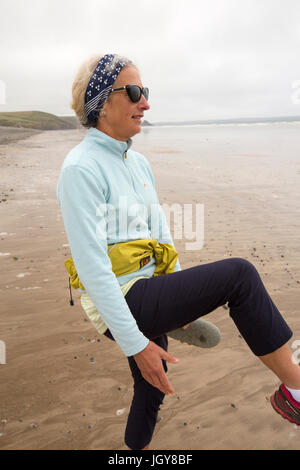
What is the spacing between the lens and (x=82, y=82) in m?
2.14

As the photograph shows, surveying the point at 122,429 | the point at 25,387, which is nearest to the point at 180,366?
the point at 122,429

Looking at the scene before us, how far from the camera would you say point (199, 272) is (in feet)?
6.60

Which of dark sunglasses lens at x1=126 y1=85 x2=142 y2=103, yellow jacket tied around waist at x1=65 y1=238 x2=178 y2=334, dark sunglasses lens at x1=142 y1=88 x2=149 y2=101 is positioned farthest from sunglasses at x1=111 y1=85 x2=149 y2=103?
yellow jacket tied around waist at x1=65 y1=238 x2=178 y2=334

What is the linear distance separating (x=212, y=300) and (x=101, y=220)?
2.43 ft

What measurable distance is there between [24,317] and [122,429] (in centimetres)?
229

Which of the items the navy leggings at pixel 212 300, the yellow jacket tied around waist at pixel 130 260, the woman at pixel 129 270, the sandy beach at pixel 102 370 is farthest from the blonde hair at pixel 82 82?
the sandy beach at pixel 102 370

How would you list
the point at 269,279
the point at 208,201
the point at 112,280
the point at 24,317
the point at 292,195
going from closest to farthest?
the point at 112,280
the point at 24,317
the point at 269,279
the point at 208,201
the point at 292,195

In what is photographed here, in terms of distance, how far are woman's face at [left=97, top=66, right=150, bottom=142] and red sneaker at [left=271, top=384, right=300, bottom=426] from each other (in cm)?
175

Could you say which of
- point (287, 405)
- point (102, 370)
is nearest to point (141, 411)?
point (287, 405)

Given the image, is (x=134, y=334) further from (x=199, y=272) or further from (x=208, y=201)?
(x=208, y=201)

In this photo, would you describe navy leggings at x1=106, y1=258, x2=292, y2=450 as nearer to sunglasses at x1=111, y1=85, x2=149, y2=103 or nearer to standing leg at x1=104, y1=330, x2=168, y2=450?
standing leg at x1=104, y1=330, x2=168, y2=450

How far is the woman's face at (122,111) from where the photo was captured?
2189 millimetres

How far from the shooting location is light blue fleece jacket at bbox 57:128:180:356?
1.88m
